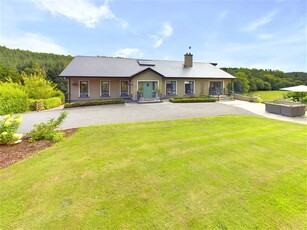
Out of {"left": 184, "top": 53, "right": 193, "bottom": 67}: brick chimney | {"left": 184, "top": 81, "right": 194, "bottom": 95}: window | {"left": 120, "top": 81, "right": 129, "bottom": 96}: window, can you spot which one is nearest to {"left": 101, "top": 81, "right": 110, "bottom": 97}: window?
{"left": 120, "top": 81, "right": 129, "bottom": 96}: window

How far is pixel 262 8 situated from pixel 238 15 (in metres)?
1.43

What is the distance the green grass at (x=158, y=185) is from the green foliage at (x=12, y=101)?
10994 millimetres

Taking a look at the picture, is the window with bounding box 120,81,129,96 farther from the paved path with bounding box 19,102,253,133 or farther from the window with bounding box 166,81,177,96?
the paved path with bounding box 19,102,253,133

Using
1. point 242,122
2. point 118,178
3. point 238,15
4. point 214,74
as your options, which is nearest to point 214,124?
point 242,122

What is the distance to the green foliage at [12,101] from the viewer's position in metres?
14.2

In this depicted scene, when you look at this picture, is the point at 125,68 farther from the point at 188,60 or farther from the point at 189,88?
the point at 188,60

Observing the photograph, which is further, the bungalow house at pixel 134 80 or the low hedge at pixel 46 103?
the bungalow house at pixel 134 80

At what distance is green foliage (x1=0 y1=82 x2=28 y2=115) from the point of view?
46.7ft

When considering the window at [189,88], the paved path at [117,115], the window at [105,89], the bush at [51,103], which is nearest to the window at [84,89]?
the window at [105,89]

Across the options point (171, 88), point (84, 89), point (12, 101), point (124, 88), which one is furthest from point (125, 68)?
point (12, 101)

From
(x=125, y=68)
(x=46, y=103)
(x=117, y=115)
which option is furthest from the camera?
(x=125, y=68)

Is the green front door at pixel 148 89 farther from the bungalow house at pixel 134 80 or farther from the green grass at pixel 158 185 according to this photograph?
the green grass at pixel 158 185

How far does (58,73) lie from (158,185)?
3378 centimetres

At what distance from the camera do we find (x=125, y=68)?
23.1m
